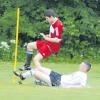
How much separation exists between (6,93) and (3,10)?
1358 cm

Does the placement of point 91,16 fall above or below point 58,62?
above

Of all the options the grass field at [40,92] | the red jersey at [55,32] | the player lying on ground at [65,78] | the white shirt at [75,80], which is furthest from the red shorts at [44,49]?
the white shirt at [75,80]

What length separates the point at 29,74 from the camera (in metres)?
13.5

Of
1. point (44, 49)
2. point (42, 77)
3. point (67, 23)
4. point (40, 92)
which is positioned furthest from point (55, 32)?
point (67, 23)

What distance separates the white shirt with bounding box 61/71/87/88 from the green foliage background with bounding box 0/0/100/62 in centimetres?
998

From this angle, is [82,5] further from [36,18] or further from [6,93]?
[6,93]

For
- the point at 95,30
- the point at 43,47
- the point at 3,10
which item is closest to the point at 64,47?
the point at 95,30

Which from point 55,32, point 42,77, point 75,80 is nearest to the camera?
point 75,80

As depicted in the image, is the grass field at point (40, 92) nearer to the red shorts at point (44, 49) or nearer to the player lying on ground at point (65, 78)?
the player lying on ground at point (65, 78)

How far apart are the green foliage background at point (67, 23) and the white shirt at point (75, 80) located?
998 cm

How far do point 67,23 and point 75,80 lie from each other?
425 inches

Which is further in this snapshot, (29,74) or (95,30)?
(95,30)

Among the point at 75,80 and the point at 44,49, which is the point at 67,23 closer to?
the point at 44,49

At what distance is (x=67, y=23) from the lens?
23938 millimetres
